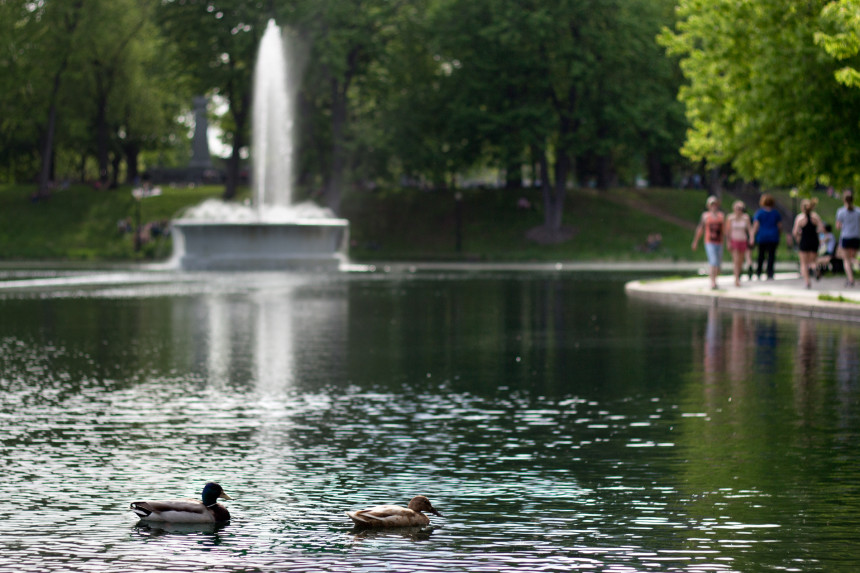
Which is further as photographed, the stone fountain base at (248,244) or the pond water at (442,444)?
the stone fountain base at (248,244)

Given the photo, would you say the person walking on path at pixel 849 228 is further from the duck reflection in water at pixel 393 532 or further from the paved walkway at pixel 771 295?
the duck reflection in water at pixel 393 532

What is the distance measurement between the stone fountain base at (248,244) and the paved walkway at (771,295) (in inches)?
665

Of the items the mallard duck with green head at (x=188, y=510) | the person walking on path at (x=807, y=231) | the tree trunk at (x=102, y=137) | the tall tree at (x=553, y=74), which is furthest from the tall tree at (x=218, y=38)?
the mallard duck with green head at (x=188, y=510)

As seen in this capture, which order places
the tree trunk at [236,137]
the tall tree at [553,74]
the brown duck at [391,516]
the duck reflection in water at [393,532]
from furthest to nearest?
the tree trunk at [236,137], the tall tree at [553,74], the brown duck at [391,516], the duck reflection in water at [393,532]

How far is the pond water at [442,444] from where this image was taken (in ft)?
22.6

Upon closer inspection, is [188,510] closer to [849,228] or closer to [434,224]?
[849,228]

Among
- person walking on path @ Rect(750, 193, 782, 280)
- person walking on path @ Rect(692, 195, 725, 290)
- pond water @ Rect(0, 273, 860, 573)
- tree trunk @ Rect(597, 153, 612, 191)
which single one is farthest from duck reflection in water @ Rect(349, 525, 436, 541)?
tree trunk @ Rect(597, 153, 612, 191)

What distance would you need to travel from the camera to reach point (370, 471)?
902 centimetres

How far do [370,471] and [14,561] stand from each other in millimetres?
2943

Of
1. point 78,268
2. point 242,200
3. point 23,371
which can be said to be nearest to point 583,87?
point 242,200

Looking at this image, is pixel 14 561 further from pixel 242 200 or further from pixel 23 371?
pixel 242 200

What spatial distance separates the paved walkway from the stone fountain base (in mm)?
16890

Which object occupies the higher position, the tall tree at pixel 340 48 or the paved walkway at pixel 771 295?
the tall tree at pixel 340 48

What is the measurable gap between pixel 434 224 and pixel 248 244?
25.2 meters
